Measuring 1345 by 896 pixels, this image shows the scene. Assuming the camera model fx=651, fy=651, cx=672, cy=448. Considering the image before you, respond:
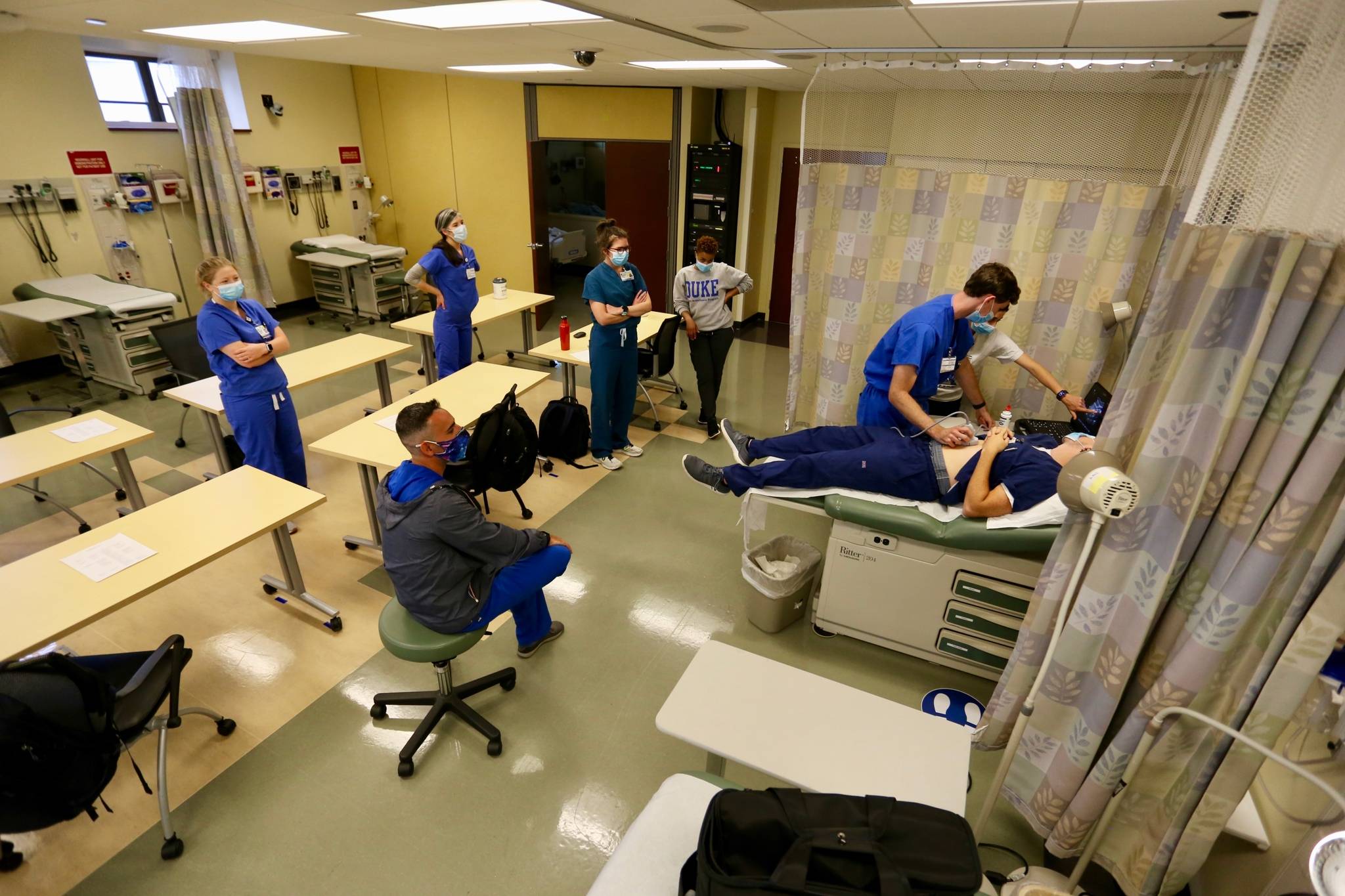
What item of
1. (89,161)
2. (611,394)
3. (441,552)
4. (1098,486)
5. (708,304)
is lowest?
(611,394)

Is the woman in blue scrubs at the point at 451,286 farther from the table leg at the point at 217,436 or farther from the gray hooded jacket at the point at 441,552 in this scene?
the gray hooded jacket at the point at 441,552

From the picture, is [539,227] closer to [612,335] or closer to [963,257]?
[612,335]

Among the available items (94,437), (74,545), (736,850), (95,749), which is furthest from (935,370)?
(94,437)

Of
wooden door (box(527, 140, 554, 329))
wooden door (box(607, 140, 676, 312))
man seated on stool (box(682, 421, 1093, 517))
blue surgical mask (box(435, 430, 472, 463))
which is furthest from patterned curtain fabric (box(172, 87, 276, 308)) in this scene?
man seated on stool (box(682, 421, 1093, 517))

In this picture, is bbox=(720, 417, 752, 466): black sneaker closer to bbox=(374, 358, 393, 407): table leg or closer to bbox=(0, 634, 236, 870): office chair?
bbox=(0, 634, 236, 870): office chair

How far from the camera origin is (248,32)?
11.5 ft

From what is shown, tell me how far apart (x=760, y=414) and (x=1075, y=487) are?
3.70 metres

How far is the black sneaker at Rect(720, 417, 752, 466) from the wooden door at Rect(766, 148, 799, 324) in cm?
332

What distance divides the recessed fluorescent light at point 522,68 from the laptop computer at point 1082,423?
391cm

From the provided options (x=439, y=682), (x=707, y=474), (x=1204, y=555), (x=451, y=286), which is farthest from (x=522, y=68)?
(x=1204, y=555)

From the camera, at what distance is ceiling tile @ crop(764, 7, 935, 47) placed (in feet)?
7.13

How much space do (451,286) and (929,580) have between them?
3654 millimetres

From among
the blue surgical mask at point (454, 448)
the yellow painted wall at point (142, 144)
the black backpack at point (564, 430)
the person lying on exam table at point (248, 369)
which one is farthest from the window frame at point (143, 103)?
the blue surgical mask at point (454, 448)

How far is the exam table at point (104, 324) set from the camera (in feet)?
16.1
